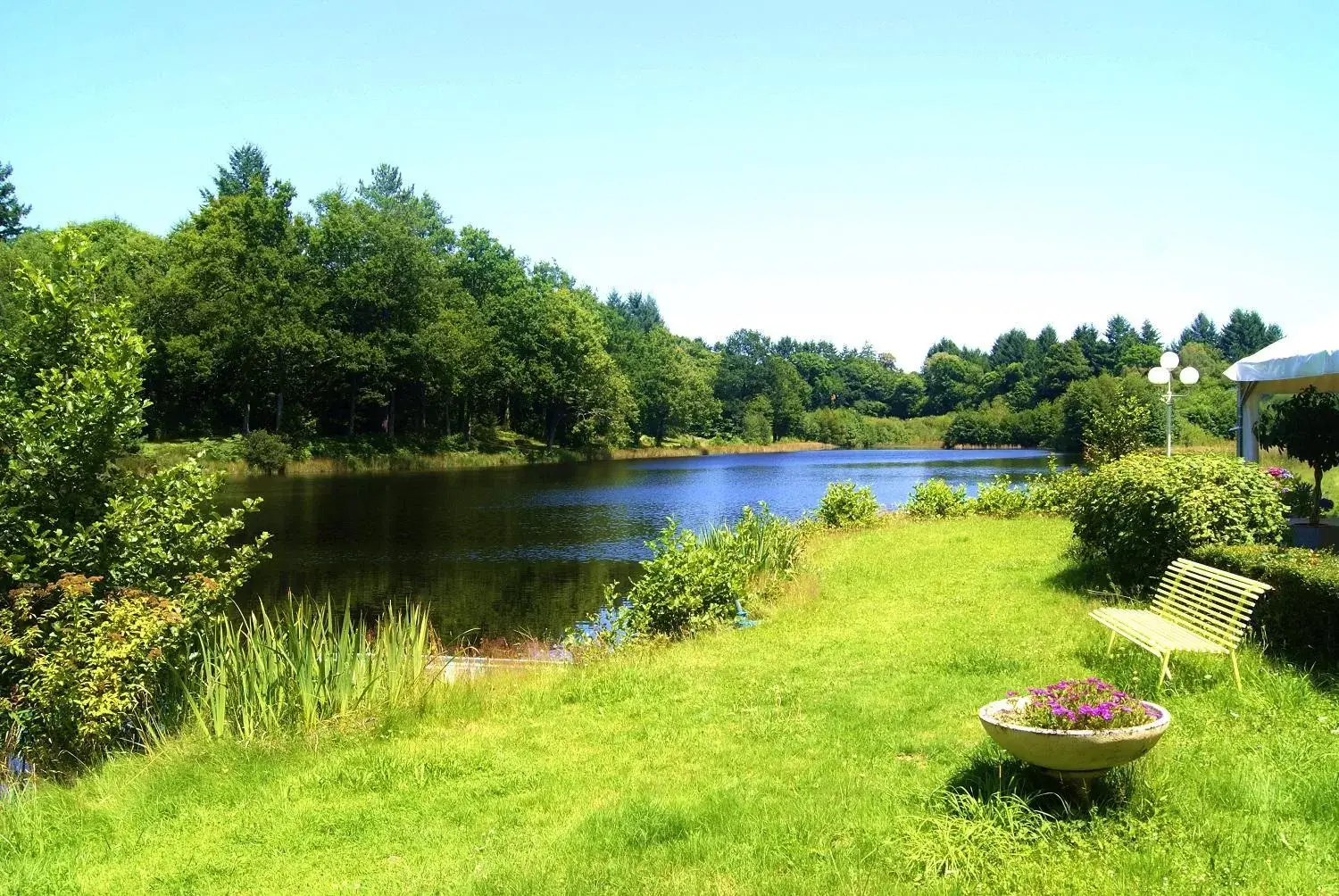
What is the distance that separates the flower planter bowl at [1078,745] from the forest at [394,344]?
30.0 m

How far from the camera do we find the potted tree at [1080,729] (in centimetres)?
397

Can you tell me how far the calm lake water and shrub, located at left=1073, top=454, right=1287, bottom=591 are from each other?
304 inches

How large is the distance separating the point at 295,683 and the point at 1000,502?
16117mm

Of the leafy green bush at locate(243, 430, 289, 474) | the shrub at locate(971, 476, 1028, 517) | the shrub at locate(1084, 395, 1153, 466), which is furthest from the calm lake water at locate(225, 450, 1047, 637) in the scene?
the shrub at locate(1084, 395, 1153, 466)

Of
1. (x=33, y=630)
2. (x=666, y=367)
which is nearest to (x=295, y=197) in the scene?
(x=666, y=367)

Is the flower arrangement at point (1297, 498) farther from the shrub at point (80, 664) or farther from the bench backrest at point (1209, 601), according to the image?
the shrub at point (80, 664)

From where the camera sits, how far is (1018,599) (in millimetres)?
10039

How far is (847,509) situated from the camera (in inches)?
790

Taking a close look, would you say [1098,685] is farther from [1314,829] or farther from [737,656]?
[737,656]

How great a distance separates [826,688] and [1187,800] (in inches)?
121

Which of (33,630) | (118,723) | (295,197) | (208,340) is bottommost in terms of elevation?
(118,723)

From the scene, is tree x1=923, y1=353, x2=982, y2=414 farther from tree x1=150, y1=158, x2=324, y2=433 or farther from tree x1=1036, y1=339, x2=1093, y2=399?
tree x1=150, y1=158, x2=324, y2=433

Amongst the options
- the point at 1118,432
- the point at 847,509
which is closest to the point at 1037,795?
the point at 847,509

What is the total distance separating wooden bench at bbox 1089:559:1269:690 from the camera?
6145 mm
